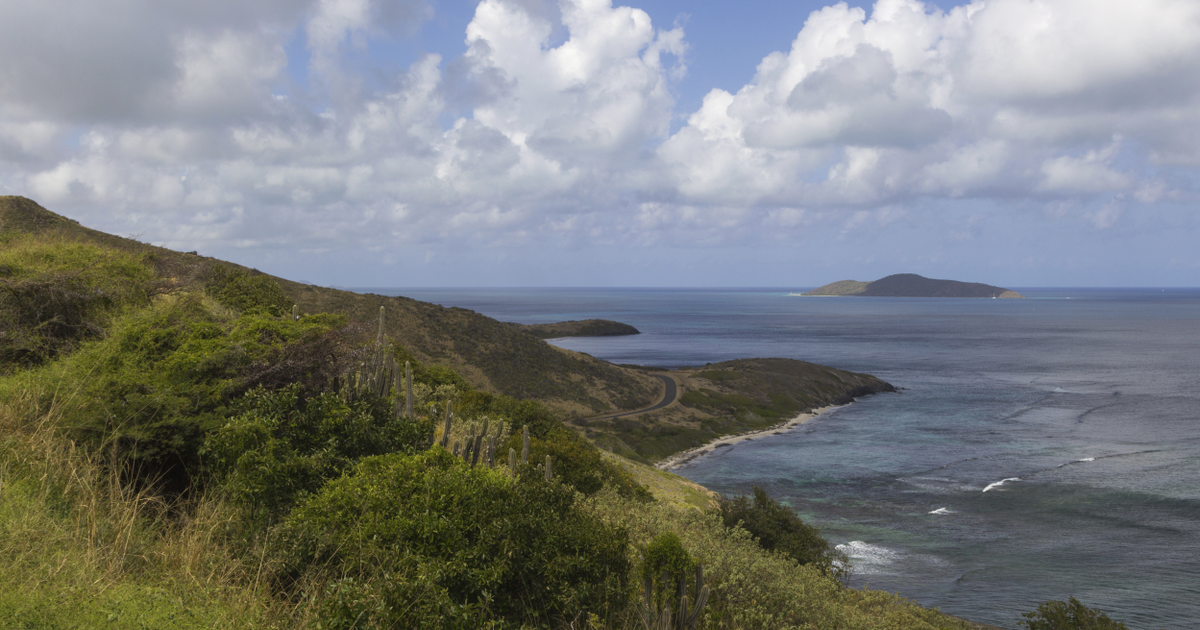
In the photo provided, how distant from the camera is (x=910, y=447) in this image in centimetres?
5156

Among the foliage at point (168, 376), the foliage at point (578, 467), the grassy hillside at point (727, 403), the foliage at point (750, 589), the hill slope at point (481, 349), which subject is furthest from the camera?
the hill slope at point (481, 349)

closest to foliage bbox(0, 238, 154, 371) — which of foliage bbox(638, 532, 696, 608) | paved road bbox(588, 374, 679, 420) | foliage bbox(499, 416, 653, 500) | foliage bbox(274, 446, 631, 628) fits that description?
foliage bbox(274, 446, 631, 628)

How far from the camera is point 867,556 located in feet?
94.8

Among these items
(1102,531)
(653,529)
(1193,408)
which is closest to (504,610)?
(653,529)

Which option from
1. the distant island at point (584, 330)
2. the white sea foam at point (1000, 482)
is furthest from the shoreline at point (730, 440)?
the distant island at point (584, 330)

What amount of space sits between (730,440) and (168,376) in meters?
51.8

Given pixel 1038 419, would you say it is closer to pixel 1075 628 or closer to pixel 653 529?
pixel 1075 628

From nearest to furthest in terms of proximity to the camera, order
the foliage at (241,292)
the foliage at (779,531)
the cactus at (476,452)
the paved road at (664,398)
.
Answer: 1. the cactus at (476,452)
2. the foliage at (779,531)
3. the foliage at (241,292)
4. the paved road at (664,398)

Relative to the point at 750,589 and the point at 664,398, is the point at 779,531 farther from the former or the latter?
the point at 664,398

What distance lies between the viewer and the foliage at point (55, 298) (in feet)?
39.3

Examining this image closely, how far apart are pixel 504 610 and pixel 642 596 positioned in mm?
2016

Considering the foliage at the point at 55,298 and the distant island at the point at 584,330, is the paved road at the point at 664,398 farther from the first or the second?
the distant island at the point at 584,330

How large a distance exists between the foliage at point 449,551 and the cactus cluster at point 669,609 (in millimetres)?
322

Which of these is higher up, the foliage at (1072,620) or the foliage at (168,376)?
the foliage at (168,376)
